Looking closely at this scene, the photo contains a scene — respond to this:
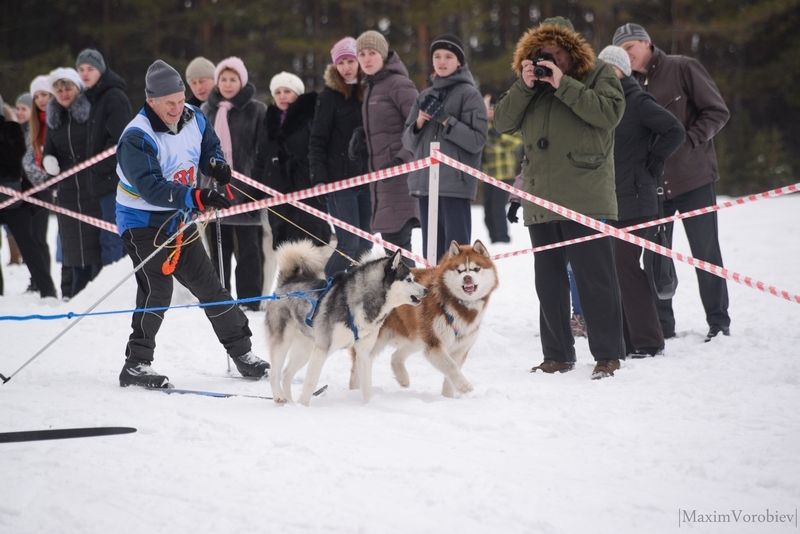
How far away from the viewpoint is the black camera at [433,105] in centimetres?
588

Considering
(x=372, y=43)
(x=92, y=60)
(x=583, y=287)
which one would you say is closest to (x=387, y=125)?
(x=372, y=43)

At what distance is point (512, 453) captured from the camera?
3.54 meters

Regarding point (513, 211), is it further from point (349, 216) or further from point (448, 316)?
point (349, 216)

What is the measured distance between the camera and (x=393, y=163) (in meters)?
6.44

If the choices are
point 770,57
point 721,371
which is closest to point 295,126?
point 721,371

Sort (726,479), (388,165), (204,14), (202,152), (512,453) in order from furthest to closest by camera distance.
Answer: (204,14), (388,165), (202,152), (512,453), (726,479)

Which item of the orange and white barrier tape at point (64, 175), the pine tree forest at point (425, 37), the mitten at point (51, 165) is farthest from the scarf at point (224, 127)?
the pine tree forest at point (425, 37)

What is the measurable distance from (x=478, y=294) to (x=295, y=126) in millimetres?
3276

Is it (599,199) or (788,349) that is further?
(788,349)

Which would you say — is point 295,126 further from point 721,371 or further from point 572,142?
point 721,371

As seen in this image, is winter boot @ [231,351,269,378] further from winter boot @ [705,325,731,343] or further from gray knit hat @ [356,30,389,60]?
winter boot @ [705,325,731,343]

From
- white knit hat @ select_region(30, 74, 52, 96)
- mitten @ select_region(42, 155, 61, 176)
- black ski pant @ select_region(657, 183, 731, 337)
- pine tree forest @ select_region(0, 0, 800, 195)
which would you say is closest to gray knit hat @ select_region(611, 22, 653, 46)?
black ski pant @ select_region(657, 183, 731, 337)

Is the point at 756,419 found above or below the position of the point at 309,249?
below

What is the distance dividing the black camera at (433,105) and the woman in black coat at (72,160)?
3765mm
